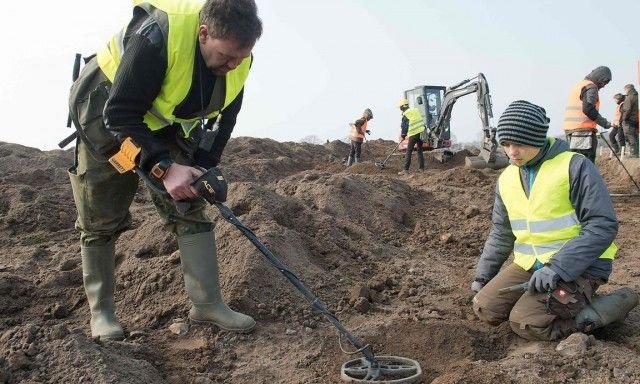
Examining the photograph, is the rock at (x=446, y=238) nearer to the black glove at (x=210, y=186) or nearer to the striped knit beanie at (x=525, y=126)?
the striped knit beanie at (x=525, y=126)

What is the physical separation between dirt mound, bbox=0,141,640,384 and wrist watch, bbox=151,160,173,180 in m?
0.78

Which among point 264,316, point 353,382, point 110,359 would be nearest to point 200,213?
point 264,316

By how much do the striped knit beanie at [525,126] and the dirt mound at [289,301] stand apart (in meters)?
1.03

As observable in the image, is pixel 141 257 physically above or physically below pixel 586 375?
above

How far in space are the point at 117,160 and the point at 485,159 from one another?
34.3 feet

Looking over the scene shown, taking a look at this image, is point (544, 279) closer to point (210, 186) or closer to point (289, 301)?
point (289, 301)

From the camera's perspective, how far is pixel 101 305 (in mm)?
3094

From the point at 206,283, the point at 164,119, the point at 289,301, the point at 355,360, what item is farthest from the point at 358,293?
the point at 164,119

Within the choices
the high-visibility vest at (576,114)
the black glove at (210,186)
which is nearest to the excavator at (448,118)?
the high-visibility vest at (576,114)

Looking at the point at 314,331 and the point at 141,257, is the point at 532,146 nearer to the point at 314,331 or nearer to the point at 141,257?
the point at 314,331

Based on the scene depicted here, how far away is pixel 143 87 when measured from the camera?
100 inches

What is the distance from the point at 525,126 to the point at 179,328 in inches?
82.6

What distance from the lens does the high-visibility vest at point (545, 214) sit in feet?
9.63

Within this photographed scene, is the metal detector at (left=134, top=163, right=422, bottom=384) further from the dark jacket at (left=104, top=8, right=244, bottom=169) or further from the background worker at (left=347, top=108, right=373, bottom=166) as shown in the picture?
the background worker at (left=347, top=108, right=373, bottom=166)
